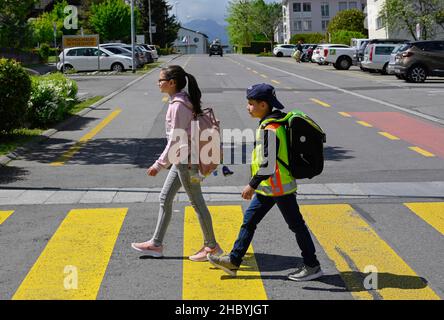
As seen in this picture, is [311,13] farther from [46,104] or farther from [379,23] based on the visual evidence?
[46,104]

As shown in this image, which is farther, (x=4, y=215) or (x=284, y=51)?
(x=284, y=51)

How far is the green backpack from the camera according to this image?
5.12 m

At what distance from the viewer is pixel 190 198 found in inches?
236

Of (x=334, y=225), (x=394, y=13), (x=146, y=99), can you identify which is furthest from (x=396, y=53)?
(x=334, y=225)

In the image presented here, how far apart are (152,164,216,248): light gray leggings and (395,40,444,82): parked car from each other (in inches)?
915

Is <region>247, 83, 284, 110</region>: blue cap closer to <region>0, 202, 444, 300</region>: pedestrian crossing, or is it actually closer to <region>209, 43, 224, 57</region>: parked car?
<region>0, 202, 444, 300</region>: pedestrian crossing

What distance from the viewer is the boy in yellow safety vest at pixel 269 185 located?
5.17 m

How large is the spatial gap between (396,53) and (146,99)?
12.0 m

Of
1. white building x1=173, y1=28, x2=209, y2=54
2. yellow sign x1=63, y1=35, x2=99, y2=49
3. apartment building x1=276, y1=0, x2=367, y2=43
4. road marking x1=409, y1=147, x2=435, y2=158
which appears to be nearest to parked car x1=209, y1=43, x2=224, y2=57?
apartment building x1=276, y1=0, x2=367, y2=43

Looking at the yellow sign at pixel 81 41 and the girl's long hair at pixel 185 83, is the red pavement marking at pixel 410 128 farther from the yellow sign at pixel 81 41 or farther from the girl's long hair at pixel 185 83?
the yellow sign at pixel 81 41

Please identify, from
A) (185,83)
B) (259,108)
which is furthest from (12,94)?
(259,108)

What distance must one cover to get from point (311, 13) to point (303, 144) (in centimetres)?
12298

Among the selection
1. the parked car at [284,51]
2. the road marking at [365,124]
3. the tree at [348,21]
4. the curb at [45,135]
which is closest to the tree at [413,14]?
the curb at [45,135]

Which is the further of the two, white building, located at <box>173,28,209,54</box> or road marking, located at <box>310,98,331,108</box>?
white building, located at <box>173,28,209,54</box>
